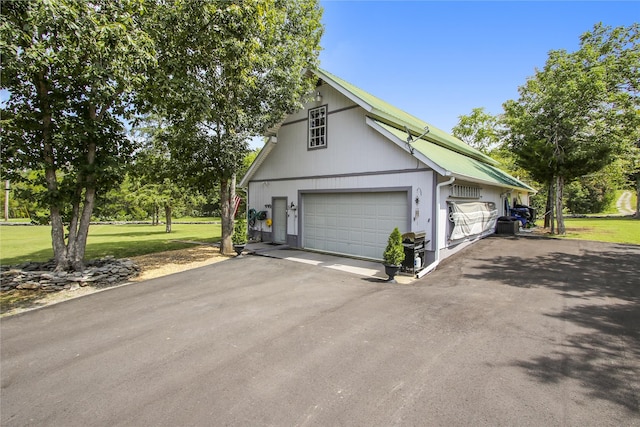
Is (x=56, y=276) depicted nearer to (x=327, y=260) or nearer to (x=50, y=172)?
(x=50, y=172)

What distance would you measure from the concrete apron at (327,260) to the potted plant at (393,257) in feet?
1.07

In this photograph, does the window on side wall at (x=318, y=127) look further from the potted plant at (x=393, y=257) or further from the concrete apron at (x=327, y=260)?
the potted plant at (x=393, y=257)

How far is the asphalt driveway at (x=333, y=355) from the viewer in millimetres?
3119

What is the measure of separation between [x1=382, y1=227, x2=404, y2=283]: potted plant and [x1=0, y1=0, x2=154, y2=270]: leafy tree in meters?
7.67

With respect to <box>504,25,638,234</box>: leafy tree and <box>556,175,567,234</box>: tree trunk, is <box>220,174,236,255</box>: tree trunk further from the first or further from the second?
<box>556,175,567,234</box>: tree trunk

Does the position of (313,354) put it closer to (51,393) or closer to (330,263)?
(51,393)

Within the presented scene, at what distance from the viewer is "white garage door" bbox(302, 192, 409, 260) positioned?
10.5m

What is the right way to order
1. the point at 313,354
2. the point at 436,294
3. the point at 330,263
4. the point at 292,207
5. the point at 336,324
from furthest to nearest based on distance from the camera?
the point at 292,207, the point at 330,263, the point at 436,294, the point at 336,324, the point at 313,354

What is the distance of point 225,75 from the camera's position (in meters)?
10.3

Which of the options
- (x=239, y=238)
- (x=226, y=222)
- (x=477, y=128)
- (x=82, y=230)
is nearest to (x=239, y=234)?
(x=239, y=238)

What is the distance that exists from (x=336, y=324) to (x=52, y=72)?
31.9 feet

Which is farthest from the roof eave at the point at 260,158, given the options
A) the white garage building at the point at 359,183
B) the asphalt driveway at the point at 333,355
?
the asphalt driveway at the point at 333,355

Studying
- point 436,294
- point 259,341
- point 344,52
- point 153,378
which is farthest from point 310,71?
point 153,378

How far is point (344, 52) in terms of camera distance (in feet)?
44.9
